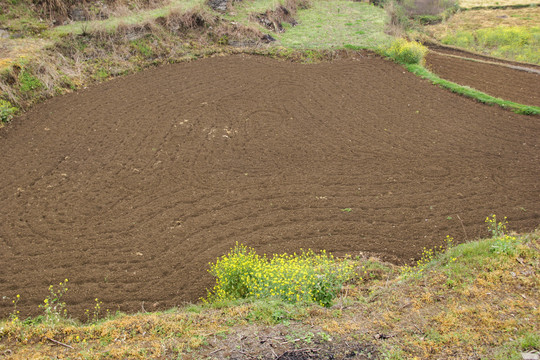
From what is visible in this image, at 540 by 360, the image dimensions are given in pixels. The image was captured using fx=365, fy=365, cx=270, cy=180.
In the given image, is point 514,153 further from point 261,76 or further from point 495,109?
point 261,76

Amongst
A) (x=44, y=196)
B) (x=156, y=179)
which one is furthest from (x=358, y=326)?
(x=44, y=196)

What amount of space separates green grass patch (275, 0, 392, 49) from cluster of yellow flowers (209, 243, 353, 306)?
16.9 m

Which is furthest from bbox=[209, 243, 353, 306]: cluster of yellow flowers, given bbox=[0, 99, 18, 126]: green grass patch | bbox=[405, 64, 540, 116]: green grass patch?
bbox=[405, 64, 540, 116]: green grass patch

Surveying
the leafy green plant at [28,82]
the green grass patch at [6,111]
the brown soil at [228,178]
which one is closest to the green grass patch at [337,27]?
the brown soil at [228,178]

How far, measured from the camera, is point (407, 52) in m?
19.9

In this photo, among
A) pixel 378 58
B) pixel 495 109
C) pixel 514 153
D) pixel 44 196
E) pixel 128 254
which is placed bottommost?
pixel 128 254

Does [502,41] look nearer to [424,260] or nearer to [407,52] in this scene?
[407,52]

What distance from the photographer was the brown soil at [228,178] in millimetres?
9484

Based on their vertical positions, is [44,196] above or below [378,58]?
below

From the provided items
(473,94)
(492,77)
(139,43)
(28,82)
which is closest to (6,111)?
(28,82)

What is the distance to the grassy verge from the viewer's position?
6.01m

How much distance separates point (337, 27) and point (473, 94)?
1240 centimetres

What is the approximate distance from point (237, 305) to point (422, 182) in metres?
7.82

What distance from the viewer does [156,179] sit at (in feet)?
39.7
